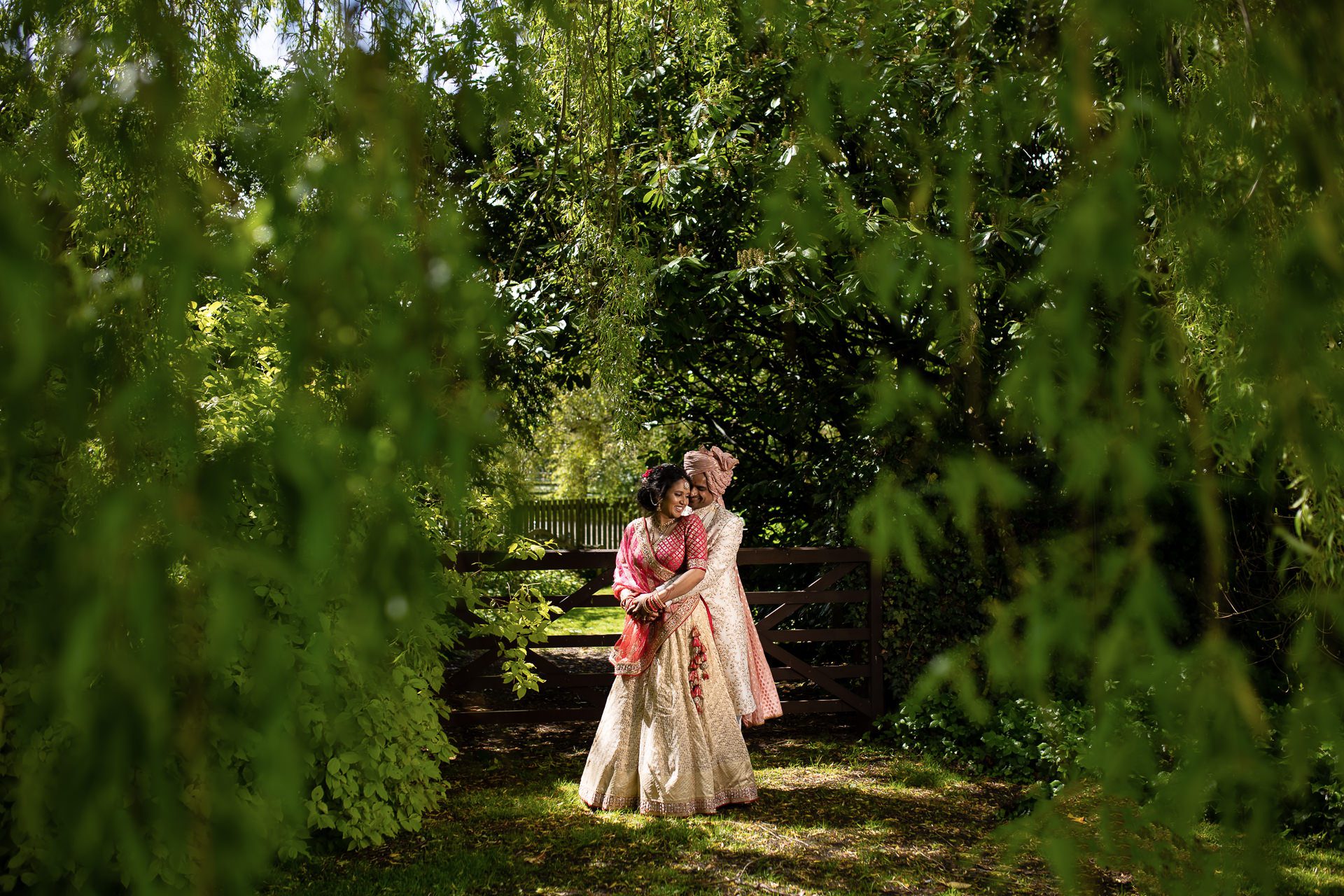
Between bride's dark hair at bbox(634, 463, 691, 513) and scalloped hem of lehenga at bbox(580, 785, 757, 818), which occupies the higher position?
bride's dark hair at bbox(634, 463, 691, 513)

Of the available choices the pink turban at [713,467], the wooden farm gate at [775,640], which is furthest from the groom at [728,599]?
the wooden farm gate at [775,640]

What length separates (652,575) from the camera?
4.51 m

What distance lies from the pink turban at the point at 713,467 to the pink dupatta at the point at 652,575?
0.48 meters

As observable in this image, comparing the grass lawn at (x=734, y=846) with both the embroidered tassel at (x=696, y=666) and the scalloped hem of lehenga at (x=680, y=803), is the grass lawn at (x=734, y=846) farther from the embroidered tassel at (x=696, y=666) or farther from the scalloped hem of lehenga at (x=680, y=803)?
the embroidered tassel at (x=696, y=666)

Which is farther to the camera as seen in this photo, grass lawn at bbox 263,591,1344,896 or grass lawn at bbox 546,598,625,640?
grass lawn at bbox 546,598,625,640

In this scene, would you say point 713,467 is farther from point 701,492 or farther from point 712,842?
point 712,842

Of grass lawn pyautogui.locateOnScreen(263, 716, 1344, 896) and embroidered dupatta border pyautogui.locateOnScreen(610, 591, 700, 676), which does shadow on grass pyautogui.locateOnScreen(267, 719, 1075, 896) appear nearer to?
grass lawn pyautogui.locateOnScreen(263, 716, 1344, 896)

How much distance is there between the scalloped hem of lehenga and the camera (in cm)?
455

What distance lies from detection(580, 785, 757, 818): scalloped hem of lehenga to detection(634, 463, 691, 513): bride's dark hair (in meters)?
1.27

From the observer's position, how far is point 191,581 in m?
0.70

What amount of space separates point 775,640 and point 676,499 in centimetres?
206

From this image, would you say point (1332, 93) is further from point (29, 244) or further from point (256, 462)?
point (29, 244)

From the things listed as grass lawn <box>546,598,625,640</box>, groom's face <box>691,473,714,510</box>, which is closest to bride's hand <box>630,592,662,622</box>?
groom's face <box>691,473,714,510</box>

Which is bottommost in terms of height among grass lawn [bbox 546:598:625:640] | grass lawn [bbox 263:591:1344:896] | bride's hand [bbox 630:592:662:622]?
grass lawn [bbox 263:591:1344:896]
